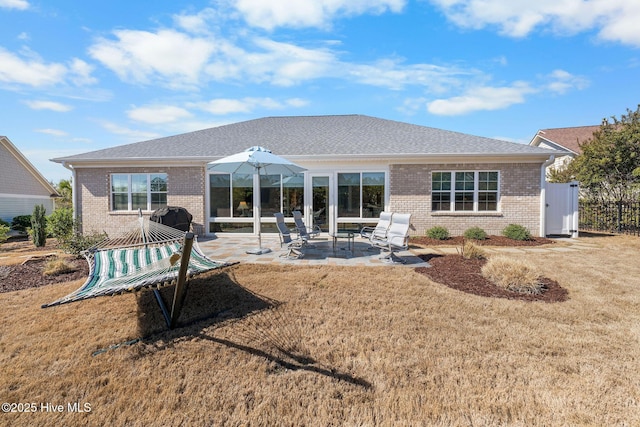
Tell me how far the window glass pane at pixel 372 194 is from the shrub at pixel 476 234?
3492 mm

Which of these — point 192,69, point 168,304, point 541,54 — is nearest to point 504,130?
point 541,54

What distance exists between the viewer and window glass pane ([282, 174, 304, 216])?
12.5 meters

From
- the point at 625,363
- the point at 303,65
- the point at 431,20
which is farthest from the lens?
the point at 303,65

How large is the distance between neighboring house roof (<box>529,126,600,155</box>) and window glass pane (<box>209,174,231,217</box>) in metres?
28.7

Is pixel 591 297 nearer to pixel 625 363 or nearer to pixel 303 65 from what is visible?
pixel 625 363

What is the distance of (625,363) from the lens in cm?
327

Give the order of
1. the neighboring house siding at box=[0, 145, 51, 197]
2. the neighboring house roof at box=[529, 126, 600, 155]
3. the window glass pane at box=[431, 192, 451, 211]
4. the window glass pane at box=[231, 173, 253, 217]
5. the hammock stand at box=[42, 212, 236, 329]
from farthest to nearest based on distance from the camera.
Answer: the neighboring house roof at box=[529, 126, 600, 155] → the neighboring house siding at box=[0, 145, 51, 197] → the window glass pane at box=[231, 173, 253, 217] → the window glass pane at box=[431, 192, 451, 211] → the hammock stand at box=[42, 212, 236, 329]

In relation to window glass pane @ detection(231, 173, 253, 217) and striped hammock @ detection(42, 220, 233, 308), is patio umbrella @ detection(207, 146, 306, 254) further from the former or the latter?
window glass pane @ detection(231, 173, 253, 217)

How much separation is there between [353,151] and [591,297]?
871 centimetres

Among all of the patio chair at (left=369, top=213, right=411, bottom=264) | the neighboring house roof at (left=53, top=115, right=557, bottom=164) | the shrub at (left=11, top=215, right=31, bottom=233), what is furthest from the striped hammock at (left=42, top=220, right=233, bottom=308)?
the shrub at (left=11, top=215, right=31, bottom=233)

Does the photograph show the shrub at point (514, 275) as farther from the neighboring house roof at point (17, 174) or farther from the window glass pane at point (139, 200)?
the neighboring house roof at point (17, 174)

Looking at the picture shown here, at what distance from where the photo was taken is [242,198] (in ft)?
41.7

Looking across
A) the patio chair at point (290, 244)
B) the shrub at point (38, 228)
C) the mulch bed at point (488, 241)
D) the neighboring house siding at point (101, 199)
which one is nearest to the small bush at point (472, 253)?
the mulch bed at point (488, 241)

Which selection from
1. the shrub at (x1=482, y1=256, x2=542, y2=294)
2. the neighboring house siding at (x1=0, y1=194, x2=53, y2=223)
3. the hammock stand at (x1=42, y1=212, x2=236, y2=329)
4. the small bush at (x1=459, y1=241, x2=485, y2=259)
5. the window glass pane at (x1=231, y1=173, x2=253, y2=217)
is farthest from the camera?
the neighboring house siding at (x1=0, y1=194, x2=53, y2=223)
